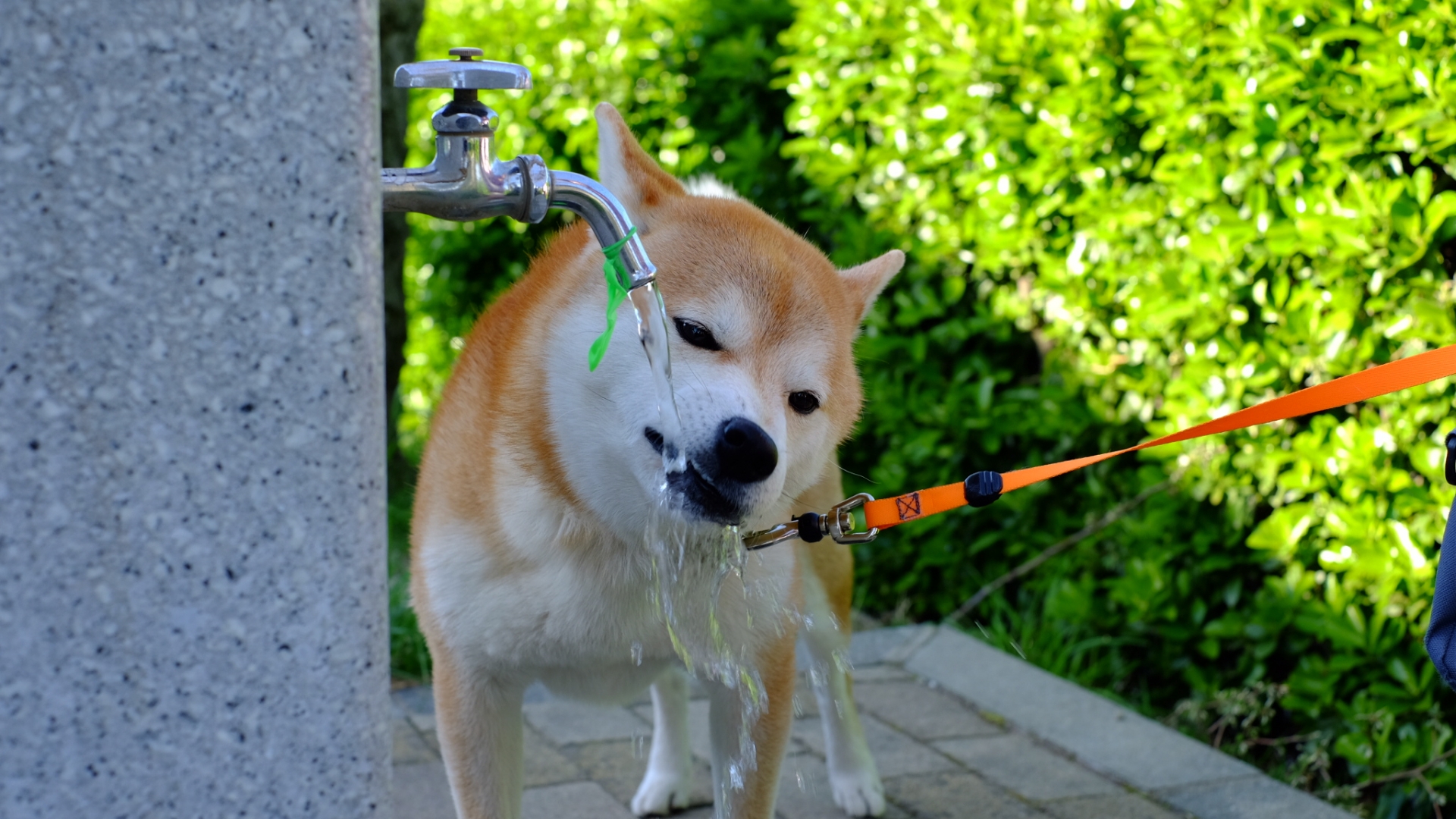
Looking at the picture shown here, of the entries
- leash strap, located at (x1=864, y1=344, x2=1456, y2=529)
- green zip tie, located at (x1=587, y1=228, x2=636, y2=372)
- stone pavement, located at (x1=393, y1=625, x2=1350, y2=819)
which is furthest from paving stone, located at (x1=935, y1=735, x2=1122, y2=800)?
green zip tie, located at (x1=587, y1=228, x2=636, y2=372)

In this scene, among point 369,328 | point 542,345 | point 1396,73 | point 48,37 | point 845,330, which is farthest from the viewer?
point 1396,73

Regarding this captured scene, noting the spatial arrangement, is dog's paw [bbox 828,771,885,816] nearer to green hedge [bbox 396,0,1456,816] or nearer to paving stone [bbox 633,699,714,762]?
paving stone [bbox 633,699,714,762]

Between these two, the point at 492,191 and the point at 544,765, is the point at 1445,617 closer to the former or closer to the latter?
the point at 492,191

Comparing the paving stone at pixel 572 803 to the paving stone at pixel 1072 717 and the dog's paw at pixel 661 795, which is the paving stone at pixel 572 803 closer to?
the dog's paw at pixel 661 795

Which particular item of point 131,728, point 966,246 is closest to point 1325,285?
point 966,246

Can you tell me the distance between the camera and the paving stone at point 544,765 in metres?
3.05

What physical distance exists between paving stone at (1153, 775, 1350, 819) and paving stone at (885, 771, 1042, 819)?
378mm

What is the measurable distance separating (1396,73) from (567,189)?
2.14 metres

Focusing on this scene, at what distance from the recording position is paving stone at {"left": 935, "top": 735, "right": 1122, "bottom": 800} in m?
3.05

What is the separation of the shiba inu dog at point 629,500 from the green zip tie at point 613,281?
0.91 ft

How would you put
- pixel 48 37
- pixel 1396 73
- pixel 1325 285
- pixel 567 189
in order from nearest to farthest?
pixel 48 37 → pixel 567 189 → pixel 1396 73 → pixel 1325 285

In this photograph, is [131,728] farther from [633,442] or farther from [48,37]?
[633,442]

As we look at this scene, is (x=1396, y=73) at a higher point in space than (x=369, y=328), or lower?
higher

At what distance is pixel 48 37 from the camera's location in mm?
994
